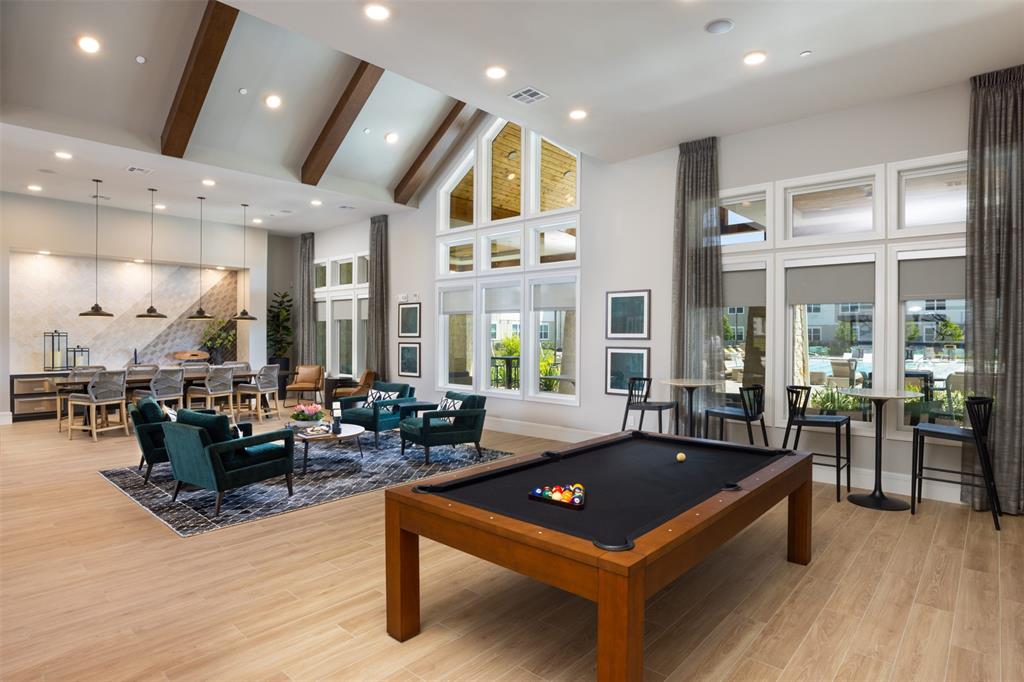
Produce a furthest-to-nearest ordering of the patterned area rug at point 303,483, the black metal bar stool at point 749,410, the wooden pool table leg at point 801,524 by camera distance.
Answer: the black metal bar stool at point 749,410 → the patterned area rug at point 303,483 → the wooden pool table leg at point 801,524

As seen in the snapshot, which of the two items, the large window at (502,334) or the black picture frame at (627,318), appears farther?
the large window at (502,334)

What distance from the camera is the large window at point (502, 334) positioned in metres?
8.58

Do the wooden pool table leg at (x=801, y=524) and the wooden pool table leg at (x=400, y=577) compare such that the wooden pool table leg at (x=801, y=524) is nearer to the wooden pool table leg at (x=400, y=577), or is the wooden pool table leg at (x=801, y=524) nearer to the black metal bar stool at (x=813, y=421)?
the black metal bar stool at (x=813, y=421)

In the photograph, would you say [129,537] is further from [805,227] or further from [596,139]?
[805,227]

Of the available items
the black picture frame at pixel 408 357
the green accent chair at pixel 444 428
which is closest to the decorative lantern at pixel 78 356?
the black picture frame at pixel 408 357

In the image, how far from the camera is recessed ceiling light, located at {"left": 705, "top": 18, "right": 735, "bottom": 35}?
13.1 feet

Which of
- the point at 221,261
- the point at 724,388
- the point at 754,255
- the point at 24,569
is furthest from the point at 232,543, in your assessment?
the point at 221,261

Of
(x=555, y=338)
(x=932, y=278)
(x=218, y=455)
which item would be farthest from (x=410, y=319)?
(x=932, y=278)

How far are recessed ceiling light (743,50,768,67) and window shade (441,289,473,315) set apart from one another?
18.0 ft

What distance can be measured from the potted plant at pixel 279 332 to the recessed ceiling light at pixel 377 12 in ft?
32.3

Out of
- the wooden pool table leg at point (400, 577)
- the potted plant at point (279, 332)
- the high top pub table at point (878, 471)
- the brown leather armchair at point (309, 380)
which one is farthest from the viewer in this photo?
the potted plant at point (279, 332)

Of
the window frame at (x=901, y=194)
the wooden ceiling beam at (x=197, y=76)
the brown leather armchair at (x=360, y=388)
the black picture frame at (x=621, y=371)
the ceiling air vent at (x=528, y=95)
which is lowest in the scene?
the brown leather armchair at (x=360, y=388)

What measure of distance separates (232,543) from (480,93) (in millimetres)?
4385

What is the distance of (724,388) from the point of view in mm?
6387
